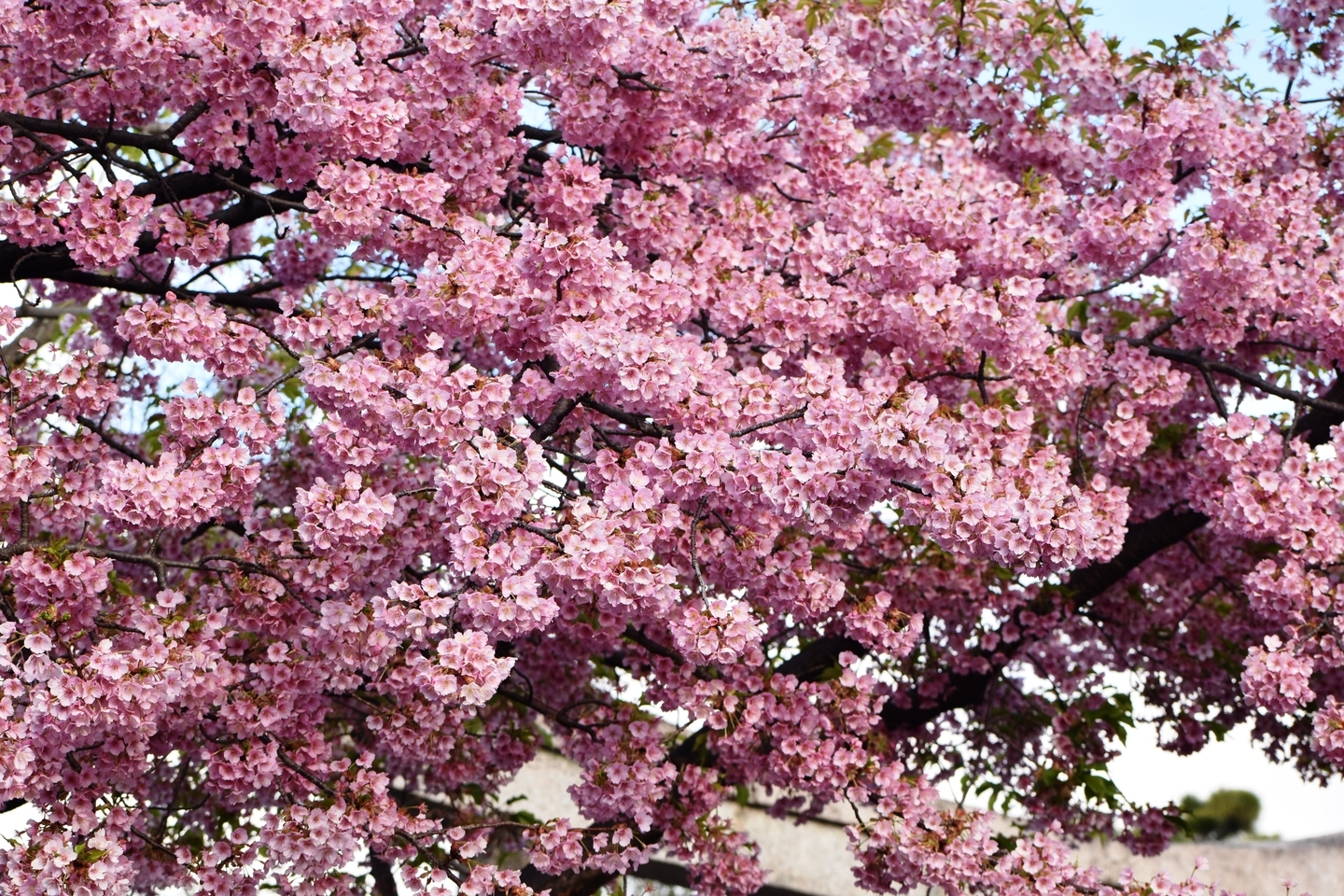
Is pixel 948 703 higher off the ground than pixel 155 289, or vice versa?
pixel 155 289

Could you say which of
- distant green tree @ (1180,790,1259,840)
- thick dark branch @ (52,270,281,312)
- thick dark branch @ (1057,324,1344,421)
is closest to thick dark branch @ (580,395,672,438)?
thick dark branch @ (52,270,281,312)

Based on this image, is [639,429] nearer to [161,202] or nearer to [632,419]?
[632,419]

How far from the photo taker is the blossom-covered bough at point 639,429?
216 inches

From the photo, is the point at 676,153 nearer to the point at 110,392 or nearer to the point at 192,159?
the point at 192,159

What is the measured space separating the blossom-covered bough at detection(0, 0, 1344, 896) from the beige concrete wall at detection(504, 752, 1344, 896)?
9.80 feet

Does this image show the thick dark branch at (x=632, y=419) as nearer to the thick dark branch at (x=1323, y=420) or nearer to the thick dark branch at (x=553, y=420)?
the thick dark branch at (x=553, y=420)

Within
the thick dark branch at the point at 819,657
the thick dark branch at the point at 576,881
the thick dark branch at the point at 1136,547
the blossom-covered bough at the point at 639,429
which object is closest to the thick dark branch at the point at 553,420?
the blossom-covered bough at the point at 639,429

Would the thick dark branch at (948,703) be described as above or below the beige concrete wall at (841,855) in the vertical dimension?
above

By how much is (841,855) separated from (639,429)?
26.8 feet

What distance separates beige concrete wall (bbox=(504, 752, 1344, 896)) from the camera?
12.3 metres

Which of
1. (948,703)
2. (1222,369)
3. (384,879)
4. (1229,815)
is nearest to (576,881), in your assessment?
(384,879)

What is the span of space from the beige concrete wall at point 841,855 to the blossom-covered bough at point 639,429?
299 centimetres

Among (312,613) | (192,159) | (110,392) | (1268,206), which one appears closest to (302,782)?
(312,613)

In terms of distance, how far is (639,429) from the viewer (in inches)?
229
